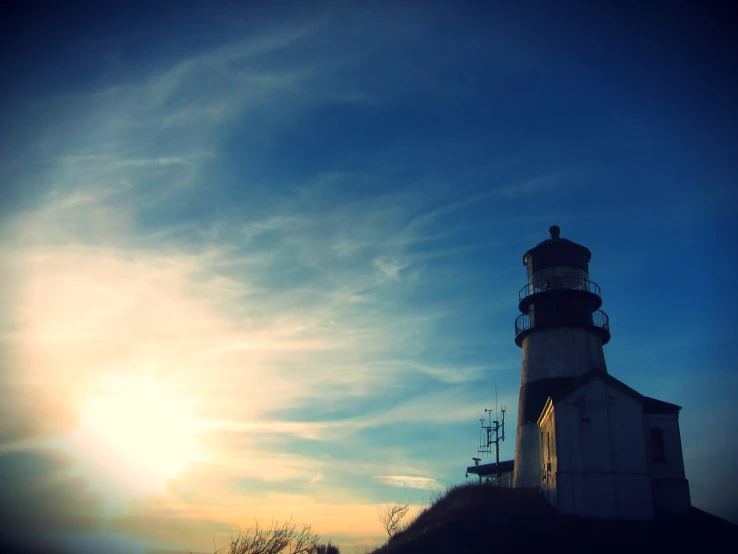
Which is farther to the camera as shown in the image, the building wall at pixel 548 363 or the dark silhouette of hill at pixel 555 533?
the building wall at pixel 548 363

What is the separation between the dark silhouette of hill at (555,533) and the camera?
21812mm

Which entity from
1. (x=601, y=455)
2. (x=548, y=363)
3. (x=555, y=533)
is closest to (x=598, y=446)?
(x=601, y=455)

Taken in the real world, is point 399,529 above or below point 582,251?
below

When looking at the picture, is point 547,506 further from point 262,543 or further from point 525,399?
point 262,543

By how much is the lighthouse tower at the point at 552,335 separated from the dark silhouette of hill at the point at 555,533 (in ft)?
17.0

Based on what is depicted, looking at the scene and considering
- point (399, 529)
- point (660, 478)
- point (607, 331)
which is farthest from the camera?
point (399, 529)

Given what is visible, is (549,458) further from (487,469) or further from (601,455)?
(487,469)

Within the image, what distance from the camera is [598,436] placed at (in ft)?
84.5

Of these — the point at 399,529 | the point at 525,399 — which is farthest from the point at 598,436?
the point at 399,529

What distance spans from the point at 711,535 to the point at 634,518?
2849 mm

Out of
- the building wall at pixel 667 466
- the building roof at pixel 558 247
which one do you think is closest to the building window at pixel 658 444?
the building wall at pixel 667 466

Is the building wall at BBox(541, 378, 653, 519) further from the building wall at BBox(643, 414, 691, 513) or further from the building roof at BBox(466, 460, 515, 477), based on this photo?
the building roof at BBox(466, 460, 515, 477)

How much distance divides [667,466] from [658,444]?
1005 mm

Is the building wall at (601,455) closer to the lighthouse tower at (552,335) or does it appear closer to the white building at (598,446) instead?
the white building at (598,446)
